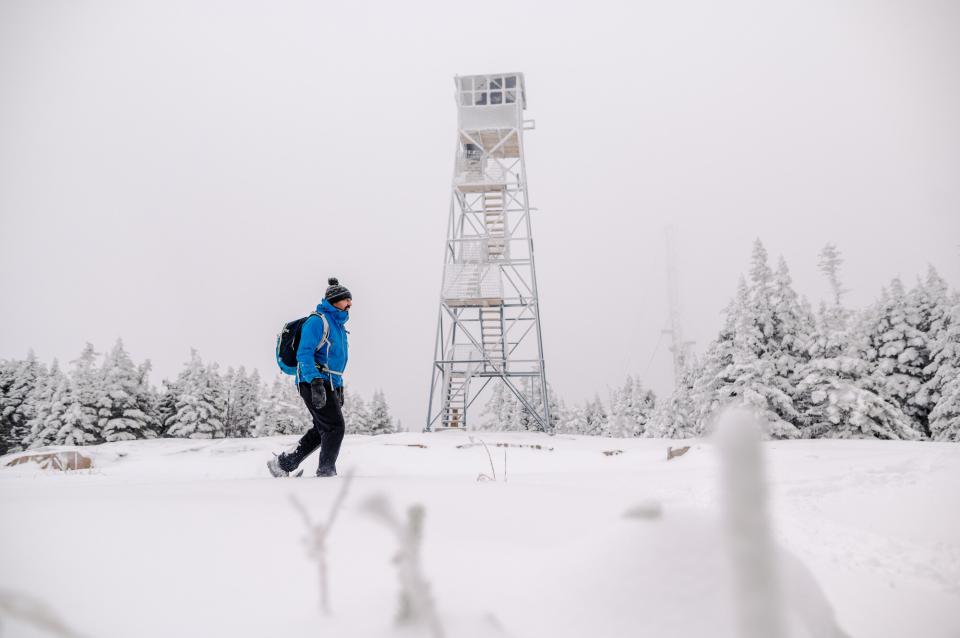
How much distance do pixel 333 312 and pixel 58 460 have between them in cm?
717

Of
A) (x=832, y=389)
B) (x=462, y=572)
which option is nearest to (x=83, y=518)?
(x=462, y=572)

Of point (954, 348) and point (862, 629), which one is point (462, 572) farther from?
point (954, 348)

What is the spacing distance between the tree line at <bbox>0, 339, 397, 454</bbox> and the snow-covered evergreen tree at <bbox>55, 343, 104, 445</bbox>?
0.04 metres

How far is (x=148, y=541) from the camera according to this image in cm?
86

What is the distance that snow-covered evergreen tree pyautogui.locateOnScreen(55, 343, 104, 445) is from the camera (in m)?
25.5

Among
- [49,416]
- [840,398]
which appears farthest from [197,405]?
[840,398]

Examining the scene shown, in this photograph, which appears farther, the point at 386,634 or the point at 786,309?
the point at 786,309

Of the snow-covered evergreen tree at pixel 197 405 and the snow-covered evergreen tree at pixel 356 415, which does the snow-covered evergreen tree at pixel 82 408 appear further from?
the snow-covered evergreen tree at pixel 356 415

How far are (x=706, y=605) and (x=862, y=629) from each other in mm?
354

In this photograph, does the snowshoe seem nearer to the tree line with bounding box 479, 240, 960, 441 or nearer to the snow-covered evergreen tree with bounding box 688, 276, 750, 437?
the tree line with bounding box 479, 240, 960, 441

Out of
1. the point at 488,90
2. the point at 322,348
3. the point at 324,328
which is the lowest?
the point at 322,348

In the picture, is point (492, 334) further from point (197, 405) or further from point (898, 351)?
point (197, 405)

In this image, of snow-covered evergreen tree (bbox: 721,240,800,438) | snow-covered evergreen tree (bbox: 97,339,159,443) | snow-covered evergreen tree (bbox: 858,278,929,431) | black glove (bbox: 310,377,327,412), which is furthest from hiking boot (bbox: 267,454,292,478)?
snow-covered evergreen tree (bbox: 97,339,159,443)

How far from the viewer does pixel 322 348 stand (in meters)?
3.85
